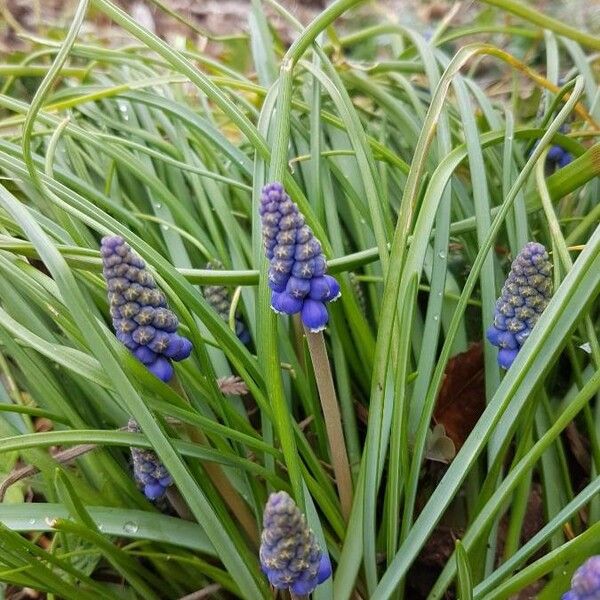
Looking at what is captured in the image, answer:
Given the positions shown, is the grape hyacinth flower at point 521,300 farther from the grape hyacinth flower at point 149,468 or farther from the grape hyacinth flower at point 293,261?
the grape hyacinth flower at point 149,468

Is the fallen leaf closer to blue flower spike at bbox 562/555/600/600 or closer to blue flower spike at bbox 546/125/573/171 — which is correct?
blue flower spike at bbox 546/125/573/171

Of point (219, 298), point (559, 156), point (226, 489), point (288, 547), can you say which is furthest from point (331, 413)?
point (559, 156)

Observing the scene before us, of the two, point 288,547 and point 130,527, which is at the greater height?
point 288,547

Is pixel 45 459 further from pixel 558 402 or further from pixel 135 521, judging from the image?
pixel 558 402

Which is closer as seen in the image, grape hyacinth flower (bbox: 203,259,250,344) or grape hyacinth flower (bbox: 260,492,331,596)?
grape hyacinth flower (bbox: 260,492,331,596)

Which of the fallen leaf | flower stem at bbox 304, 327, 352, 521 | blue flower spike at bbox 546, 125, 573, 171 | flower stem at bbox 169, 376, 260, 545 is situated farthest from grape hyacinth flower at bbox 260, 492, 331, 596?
blue flower spike at bbox 546, 125, 573, 171

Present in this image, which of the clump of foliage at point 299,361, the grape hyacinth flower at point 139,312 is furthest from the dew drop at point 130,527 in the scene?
the grape hyacinth flower at point 139,312

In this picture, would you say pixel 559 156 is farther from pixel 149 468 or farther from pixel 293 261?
pixel 149 468
